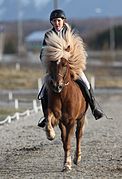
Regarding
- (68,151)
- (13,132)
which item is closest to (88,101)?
(68,151)

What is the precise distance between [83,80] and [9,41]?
293ft

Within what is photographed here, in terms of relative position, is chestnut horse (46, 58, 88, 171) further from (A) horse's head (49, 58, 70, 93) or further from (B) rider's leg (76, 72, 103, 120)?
(B) rider's leg (76, 72, 103, 120)

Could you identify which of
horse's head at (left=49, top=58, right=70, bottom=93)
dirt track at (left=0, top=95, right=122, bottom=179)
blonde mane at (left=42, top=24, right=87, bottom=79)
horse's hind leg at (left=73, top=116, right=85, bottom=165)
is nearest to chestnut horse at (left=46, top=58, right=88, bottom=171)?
horse's head at (left=49, top=58, right=70, bottom=93)

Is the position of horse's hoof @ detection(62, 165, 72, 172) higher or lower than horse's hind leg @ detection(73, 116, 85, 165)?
lower

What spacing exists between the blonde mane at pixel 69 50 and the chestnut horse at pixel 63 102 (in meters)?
0.12

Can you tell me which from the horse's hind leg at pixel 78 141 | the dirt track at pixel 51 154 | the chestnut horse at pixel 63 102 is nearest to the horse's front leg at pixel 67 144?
the chestnut horse at pixel 63 102

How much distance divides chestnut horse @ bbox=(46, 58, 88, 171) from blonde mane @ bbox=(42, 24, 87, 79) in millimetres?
120

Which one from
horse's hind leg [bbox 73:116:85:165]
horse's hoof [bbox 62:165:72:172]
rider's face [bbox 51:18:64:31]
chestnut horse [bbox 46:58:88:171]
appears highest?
rider's face [bbox 51:18:64:31]

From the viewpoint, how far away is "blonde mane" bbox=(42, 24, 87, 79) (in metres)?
10.3

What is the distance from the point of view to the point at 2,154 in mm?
12758

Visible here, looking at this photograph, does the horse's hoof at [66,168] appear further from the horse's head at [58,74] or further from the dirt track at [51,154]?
the horse's head at [58,74]

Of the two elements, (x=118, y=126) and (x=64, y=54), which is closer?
(x=64, y=54)

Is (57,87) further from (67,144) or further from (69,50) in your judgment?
(67,144)

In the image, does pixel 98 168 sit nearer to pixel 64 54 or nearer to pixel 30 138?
pixel 64 54
